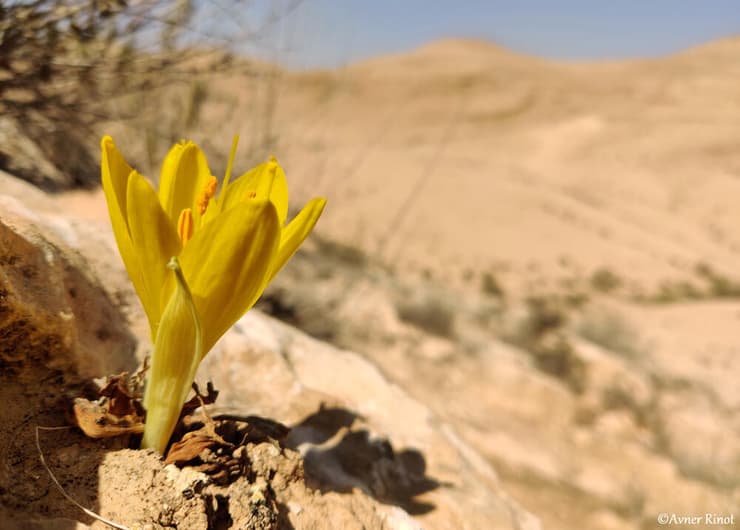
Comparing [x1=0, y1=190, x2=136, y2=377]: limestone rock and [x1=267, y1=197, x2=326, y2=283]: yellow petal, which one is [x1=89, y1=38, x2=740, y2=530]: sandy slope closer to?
[x1=0, y1=190, x2=136, y2=377]: limestone rock

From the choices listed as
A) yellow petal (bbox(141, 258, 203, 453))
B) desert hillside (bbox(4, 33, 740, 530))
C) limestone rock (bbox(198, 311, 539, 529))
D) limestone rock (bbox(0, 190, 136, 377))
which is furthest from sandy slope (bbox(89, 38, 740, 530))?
yellow petal (bbox(141, 258, 203, 453))

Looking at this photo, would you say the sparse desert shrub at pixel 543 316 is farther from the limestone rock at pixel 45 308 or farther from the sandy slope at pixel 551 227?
the limestone rock at pixel 45 308

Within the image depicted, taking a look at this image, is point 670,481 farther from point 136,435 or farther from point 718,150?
point 718,150

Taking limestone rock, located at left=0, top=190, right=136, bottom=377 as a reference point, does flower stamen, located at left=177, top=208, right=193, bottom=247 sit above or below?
above

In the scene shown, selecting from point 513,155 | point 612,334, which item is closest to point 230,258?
point 612,334

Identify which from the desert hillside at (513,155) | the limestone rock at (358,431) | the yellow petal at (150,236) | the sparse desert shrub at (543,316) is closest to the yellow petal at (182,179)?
the yellow petal at (150,236)
